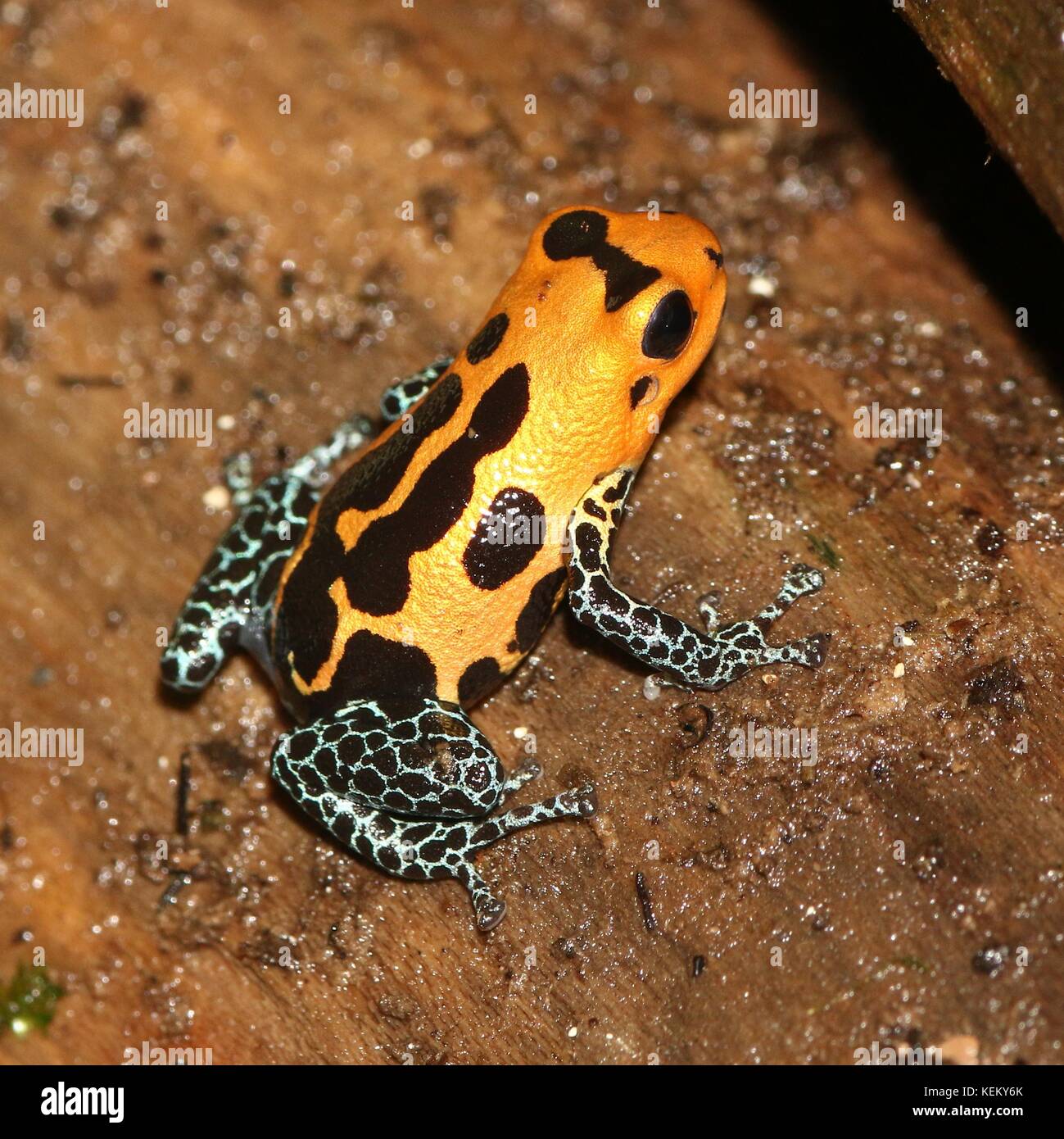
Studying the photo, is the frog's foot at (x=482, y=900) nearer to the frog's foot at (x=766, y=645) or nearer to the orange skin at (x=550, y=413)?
the orange skin at (x=550, y=413)

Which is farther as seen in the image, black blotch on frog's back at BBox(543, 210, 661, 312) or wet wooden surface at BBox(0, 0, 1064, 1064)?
black blotch on frog's back at BBox(543, 210, 661, 312)

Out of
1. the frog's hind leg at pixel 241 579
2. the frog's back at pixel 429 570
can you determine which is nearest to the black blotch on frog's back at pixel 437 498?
the frog's back at pixel 429 570

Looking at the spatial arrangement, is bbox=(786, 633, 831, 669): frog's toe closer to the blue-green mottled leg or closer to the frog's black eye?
the frog's black eye

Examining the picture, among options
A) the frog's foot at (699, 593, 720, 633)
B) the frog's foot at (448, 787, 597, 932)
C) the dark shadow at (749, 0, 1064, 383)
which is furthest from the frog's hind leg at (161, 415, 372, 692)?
the dark shadow at (749, 0, 1064, 383)
